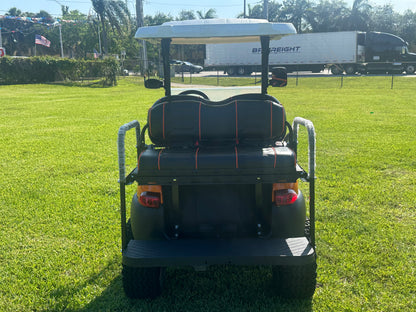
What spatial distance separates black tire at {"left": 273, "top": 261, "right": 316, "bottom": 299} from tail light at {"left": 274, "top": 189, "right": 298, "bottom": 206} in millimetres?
434

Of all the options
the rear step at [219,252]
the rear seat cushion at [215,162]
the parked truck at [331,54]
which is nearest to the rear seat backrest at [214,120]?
the rear seat cushion at [215,162]

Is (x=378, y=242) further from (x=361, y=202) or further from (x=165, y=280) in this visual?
(x=165, y=280)

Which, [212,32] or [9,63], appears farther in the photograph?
[9,63]

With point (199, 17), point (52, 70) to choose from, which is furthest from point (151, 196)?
point (199, 17)

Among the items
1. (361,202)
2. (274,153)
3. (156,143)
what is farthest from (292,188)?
(361,202)

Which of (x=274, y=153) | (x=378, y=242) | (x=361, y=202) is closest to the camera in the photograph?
(x=274, y=153)

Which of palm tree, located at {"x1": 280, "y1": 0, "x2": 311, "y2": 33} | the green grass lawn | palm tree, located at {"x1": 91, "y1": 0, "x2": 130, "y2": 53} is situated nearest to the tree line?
palm tree, located at {"x1": 280, "y1": 0, "x2": 311, "y2": 33}

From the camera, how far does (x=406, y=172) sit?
592 cm

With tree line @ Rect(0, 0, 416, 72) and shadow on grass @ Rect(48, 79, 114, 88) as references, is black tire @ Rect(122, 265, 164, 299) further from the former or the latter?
tree line @ Rect(0, 0, 416, 72)

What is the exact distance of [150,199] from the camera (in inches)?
109

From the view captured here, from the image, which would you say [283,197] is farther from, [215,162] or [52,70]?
[52,70]

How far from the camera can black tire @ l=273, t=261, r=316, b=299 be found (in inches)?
105

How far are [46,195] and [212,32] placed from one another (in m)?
3.60

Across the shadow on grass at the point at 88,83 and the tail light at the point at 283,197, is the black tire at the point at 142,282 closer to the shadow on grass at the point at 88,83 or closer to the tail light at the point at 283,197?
the tail light at the point at 283,197
